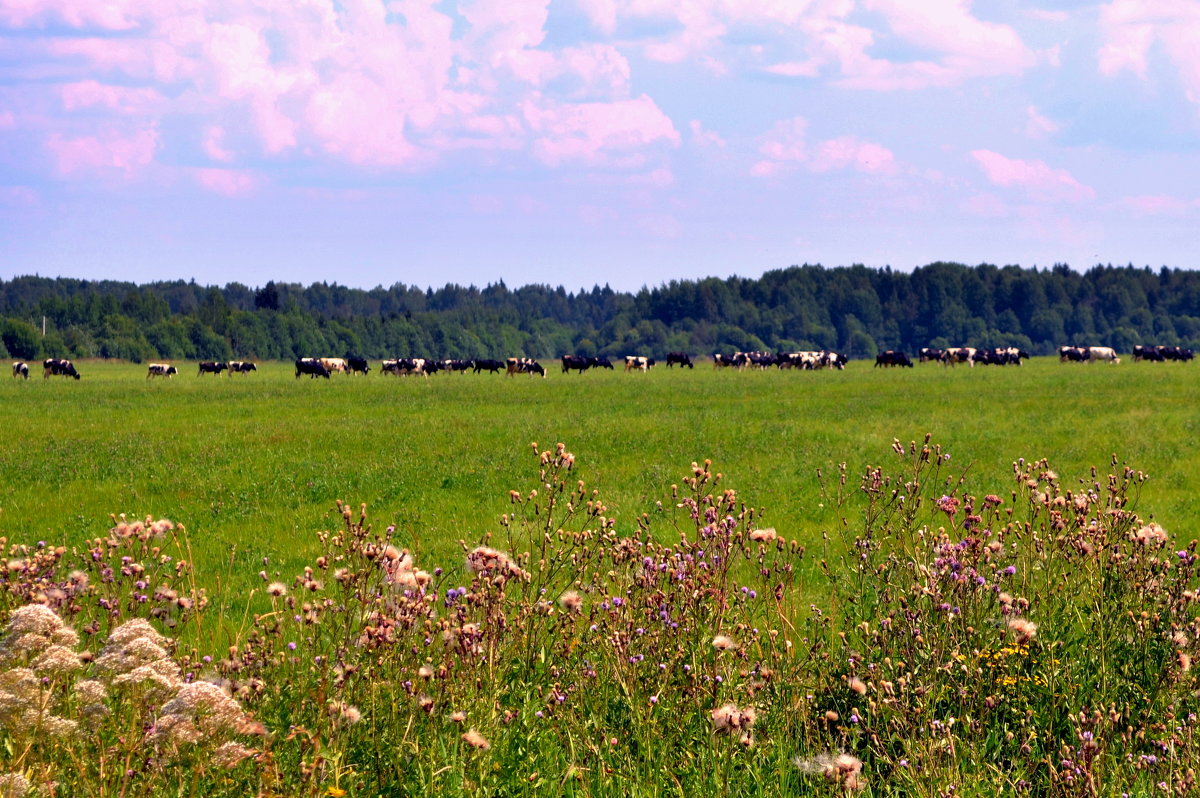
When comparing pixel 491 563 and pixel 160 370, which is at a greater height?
pixel 491 563

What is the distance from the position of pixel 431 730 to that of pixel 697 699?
1.50 metres

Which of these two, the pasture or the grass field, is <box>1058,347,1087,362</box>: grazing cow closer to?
the pasture

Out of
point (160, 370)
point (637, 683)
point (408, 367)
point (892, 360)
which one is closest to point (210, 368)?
point (160, 370)

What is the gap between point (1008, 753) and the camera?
236 inches

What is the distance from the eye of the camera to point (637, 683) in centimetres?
598

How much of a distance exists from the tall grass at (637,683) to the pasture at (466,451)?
1.54 m

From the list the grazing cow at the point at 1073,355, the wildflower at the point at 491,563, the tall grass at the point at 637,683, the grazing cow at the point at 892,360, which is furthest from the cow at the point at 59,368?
the wildflower at the point at 491,563

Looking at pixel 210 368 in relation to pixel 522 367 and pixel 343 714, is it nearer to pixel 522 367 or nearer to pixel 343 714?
pixel 522 367

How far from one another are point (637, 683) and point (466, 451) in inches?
742

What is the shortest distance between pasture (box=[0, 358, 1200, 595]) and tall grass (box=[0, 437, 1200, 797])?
154cm

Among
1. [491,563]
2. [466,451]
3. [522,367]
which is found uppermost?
[491,563]

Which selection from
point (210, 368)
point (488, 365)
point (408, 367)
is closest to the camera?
point (408, 367)

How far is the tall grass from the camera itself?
4555 mm

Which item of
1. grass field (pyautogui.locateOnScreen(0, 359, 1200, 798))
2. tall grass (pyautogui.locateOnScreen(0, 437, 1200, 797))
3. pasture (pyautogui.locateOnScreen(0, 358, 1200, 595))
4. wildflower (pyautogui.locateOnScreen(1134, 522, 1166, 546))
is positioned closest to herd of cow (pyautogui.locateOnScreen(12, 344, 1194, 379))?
pasture (pyautogui.locateOnScreen(0, 358, 1200, 595))
